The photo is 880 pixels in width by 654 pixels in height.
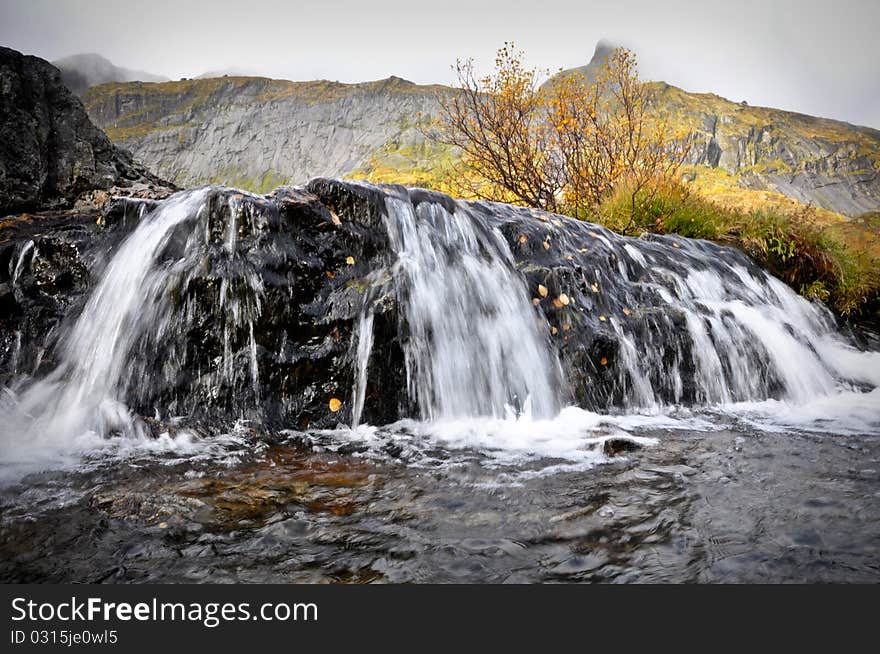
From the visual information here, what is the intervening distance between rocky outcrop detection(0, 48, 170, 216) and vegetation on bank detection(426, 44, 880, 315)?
5.60 metres

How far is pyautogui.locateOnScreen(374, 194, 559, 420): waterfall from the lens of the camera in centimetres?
377

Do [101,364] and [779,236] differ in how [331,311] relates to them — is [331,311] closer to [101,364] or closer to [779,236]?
[101,364]

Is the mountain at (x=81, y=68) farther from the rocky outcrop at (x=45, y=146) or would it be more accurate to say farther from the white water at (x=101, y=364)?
the white water at (x=101, y=364)

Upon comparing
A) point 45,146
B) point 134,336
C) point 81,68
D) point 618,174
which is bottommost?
point 134,336

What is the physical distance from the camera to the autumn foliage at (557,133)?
878 cm

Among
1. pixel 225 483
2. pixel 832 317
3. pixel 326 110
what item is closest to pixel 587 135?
pixel 832 317

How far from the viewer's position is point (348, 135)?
399 feet

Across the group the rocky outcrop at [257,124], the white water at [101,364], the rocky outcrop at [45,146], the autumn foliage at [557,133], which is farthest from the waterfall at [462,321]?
the rocky outcrop at [257,124]

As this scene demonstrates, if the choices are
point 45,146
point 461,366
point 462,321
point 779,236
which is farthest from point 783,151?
point 45,146

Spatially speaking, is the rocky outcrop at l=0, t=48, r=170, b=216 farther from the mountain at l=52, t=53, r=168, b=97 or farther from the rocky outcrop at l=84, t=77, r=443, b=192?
the rocky outcrop at l=84, t=77, r=443, b=192

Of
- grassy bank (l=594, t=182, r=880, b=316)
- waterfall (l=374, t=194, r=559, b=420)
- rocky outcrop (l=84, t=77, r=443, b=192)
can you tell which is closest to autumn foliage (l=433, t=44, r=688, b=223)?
grassy bank (l=594, t=182, r=880, b=316)

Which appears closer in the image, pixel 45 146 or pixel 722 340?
pixel 722 340

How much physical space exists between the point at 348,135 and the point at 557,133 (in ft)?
407

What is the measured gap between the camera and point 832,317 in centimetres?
680
